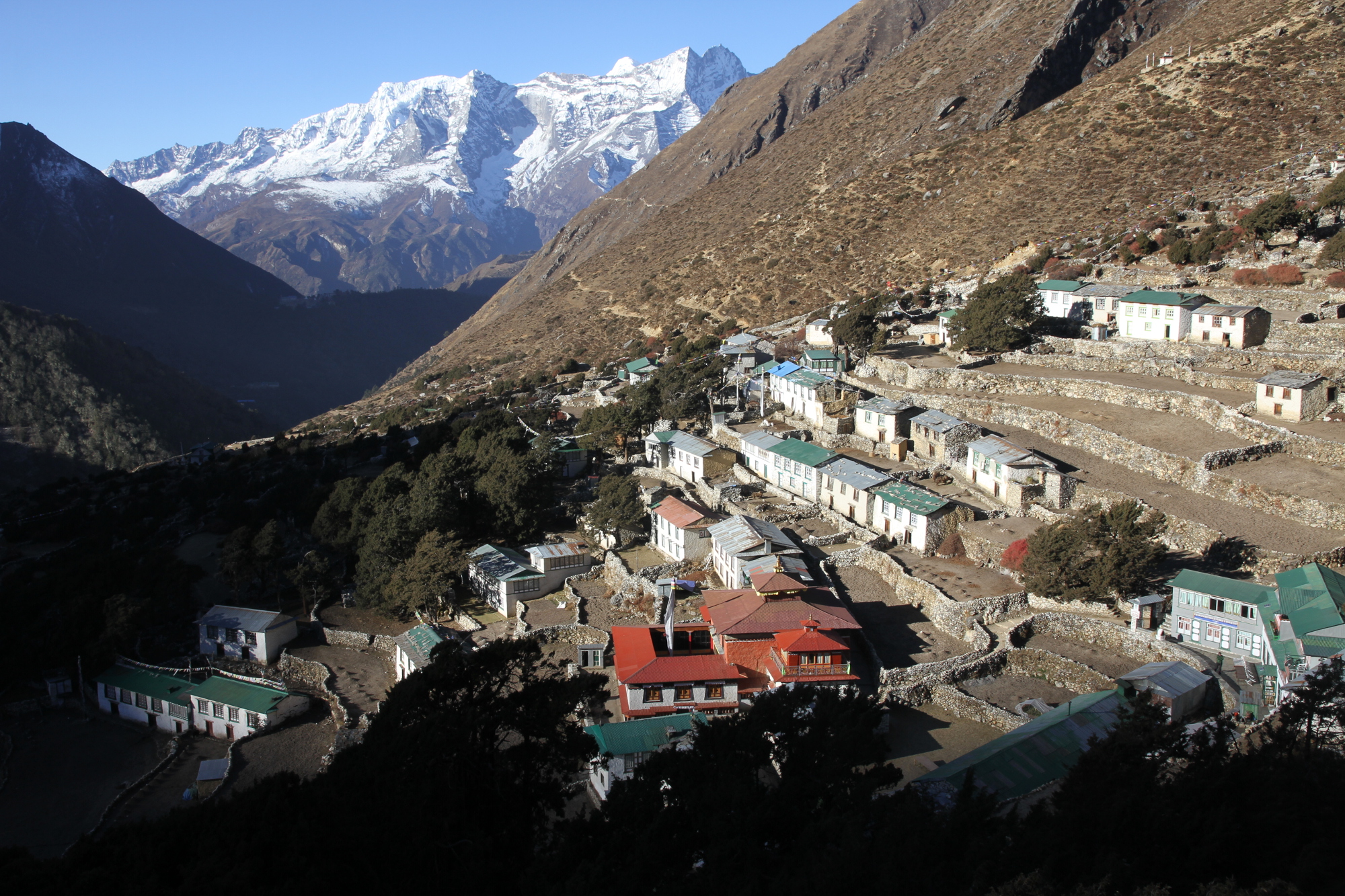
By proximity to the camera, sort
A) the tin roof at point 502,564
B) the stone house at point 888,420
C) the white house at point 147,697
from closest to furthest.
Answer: the white house at point 147,697, the tin roof at point 502,564, the stone house at point 888,420

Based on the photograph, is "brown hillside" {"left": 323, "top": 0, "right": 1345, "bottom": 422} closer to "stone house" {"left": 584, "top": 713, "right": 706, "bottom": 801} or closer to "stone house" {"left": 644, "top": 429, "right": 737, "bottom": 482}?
"stone house" {"left": 644, "top": 429, "right": 737, "bottom": 482}

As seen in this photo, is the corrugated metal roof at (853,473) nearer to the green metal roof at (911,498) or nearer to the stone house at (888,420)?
the green metal roof at (911,498)

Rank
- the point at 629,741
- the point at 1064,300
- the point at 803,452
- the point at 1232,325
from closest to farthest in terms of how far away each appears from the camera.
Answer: the point at 629,741
the point at 803,452
the point at 1232,325
the point at 1064,300

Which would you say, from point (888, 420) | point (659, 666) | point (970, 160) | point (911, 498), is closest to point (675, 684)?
point (659, 666)

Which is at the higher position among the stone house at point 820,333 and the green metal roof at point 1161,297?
the green metal roof at point 1161,297

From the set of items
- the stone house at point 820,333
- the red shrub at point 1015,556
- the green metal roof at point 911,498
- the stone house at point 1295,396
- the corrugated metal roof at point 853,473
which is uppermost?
the stone house at point 820,333

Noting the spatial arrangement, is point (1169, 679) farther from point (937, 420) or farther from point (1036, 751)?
point (937, 420)

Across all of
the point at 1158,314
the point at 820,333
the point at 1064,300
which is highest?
the point at 1064,300

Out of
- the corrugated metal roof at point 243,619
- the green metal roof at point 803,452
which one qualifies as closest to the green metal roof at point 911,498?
the green metal roof at point 803,452
